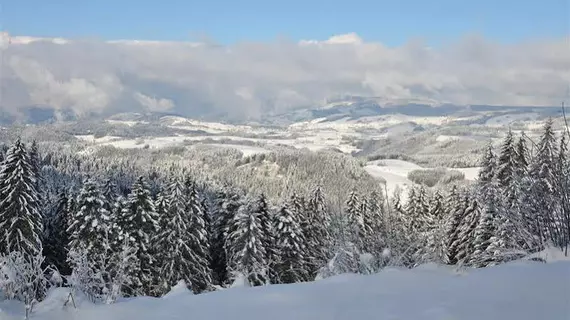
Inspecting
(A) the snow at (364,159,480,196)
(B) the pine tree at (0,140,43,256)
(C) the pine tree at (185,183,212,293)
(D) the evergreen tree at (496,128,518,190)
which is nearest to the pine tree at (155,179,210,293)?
(C) the pine tree at (185,183,212,293)

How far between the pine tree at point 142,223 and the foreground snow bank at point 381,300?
69.2 feet

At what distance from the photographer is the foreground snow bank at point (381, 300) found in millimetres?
3277

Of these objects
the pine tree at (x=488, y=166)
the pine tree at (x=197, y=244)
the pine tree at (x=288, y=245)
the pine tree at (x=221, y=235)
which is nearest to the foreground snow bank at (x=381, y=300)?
the pine tree at (x=488, y=166)

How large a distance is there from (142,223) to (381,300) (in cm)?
2295

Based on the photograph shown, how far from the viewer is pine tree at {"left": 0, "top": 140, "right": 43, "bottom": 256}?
21391 millimetres

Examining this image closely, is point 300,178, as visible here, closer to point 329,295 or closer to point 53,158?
point 53,158

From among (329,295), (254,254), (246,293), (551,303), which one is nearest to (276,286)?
(246,293)

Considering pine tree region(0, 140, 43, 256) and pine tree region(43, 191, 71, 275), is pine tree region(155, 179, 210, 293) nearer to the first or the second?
pine tree region(43, 191, 71, 275)

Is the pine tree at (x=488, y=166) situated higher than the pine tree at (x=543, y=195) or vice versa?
the pine tree at (x=543, y=195)

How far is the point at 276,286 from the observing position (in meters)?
4.35

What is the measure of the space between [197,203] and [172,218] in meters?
1.91

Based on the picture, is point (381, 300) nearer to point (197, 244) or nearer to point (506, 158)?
point (506, 158)

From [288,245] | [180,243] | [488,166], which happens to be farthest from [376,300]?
[488,166]

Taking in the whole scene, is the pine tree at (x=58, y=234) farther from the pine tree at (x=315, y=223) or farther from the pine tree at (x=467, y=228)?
the pine tree at (x=467, y=228)
